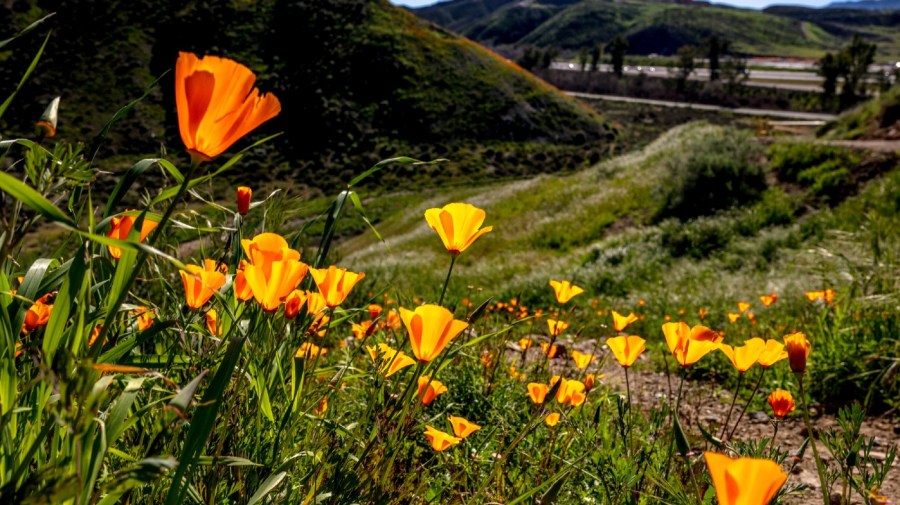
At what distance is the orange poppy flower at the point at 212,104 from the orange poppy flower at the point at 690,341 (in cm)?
120

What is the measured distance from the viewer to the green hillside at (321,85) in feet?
108

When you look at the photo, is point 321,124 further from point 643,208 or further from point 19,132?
point 643,208

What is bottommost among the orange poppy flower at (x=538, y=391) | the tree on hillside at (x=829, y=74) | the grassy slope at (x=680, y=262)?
the grassy slope at (x=680, y=262)

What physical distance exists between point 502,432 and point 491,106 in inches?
1548

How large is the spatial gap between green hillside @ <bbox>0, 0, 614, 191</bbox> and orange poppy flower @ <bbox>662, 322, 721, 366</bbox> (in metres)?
31.5

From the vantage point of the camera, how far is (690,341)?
1580mm

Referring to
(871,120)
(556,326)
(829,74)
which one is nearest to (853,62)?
(829,74)

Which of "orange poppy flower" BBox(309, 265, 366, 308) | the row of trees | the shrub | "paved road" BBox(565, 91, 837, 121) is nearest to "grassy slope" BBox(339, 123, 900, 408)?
"orange poppy flower" BBox(309, 265, 366, 308)

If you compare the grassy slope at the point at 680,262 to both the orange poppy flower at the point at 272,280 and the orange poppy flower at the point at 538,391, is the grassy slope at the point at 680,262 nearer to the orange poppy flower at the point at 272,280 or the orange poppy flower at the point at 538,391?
the orange poppy flower at the point at 538,391

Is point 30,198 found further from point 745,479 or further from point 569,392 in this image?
point 569,392

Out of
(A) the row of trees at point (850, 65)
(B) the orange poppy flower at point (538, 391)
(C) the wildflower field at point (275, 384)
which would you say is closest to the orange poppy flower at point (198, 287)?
(C) the wildflower field at point (275, 384)

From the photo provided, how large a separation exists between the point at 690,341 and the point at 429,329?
0.79 metres

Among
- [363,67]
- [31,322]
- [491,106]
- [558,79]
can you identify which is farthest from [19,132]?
[558,79]

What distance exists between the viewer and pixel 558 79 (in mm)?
86062
